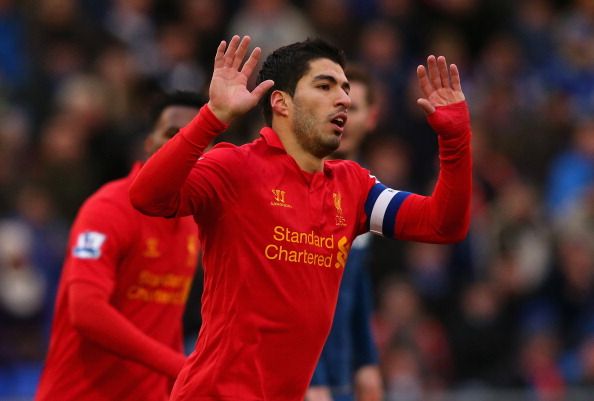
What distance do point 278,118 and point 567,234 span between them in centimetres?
751

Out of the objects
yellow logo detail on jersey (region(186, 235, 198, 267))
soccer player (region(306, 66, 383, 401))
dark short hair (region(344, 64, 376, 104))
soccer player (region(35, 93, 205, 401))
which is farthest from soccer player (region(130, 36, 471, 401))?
dark short hair (region(344, 64, 376, 104))

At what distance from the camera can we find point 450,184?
599 cm

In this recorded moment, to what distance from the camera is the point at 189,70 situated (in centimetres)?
1453

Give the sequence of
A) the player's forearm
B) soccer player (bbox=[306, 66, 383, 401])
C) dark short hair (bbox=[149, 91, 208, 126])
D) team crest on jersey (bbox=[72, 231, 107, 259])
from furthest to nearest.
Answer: soccer player (bbox=[306, 66, 383, 401])
dark short hair (bbox=[149, 91, 208, 126])
team crest on jersey (bbox=[72, 231, 107, 259])
the player's forearm

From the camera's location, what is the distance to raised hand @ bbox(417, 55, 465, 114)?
238 inches

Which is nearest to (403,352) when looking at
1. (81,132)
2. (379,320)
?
(379,320)

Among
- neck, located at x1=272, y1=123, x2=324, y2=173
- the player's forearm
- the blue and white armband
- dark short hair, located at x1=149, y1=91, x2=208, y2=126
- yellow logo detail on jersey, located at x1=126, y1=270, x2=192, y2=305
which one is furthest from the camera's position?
dark short hair, located at x1=149, y1=91, x2=208, y2=126

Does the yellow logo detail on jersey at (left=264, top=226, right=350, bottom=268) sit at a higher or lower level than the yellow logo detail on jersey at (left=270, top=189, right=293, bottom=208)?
lower

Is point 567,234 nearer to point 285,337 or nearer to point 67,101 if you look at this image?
point 67,101

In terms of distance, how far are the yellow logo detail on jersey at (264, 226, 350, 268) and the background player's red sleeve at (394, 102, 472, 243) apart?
48 centimetres

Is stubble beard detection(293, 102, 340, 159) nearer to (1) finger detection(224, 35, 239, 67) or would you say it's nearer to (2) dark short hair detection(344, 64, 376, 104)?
(1) finger detection(224, 35, 239, 67)

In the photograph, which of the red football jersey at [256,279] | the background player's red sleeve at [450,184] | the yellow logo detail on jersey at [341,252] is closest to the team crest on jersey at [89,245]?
the red football jersey at [256,279]

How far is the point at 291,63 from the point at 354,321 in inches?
99.0

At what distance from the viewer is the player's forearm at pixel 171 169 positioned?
17.6 ft
